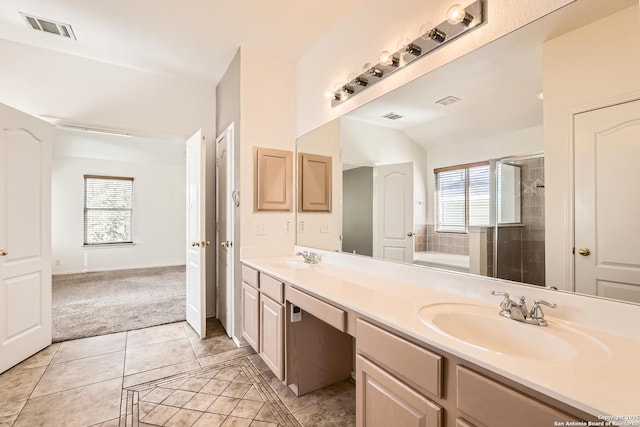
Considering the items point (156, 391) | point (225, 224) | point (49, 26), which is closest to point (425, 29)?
point (225, 224)

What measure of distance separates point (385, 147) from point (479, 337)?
1.29 m

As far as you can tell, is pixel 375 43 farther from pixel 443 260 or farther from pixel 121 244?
pixel 121 244

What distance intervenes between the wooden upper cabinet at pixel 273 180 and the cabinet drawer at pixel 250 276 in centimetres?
58

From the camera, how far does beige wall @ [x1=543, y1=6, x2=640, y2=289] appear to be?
0.97 meters

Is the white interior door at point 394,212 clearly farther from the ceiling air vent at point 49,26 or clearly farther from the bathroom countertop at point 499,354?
the ceiling air vent at point 49,26

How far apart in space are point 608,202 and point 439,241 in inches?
28.7

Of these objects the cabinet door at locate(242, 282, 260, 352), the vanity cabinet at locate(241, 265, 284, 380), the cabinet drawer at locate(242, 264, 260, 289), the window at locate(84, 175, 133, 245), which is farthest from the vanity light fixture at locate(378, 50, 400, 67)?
the window at locate(84, 175, 133, 245)

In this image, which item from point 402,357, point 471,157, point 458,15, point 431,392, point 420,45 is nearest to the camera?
point 431,392

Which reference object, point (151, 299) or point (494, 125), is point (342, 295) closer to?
point (494, 125)

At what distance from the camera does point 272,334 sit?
2117 mm

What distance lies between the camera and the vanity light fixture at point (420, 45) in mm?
1383

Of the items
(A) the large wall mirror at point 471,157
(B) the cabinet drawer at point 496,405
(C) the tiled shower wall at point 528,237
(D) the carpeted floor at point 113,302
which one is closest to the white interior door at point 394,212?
(A) the large wall mirror at point 471,157

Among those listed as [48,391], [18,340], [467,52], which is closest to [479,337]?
[467,52]

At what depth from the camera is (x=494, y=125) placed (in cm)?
138
